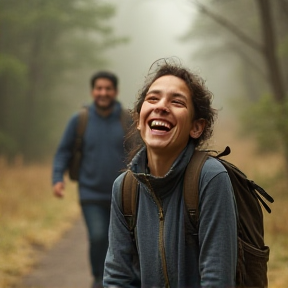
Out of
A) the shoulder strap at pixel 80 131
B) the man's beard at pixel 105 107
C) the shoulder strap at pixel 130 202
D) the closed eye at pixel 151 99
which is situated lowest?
the shoulder strap at pixel 130 202

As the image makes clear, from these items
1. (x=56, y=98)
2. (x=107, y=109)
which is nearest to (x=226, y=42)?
(x=56, y=98)

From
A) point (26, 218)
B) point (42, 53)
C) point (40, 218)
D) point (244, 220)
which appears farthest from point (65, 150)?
point (42, 53)

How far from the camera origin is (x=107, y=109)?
5.12m

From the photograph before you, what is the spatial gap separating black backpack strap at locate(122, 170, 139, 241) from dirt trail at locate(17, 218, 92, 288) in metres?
3.68

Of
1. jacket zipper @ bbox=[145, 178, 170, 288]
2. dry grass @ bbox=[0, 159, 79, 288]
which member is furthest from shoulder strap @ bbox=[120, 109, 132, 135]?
jacket zipper @ bbox=[145, 178, 170, 288]

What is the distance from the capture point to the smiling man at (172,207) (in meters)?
1.97

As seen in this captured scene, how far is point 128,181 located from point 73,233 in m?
6.98

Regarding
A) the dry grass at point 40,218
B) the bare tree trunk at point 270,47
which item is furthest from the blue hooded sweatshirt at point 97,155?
the bare tree trunk at point 270,47

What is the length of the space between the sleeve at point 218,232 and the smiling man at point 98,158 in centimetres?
274

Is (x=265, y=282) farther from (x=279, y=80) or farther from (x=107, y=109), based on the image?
(x=279, y=80)

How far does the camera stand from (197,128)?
235 cm

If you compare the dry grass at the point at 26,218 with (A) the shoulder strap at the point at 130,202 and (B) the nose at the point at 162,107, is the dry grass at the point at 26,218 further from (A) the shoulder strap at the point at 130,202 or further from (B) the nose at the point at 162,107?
(B) the nose at the point at 162,107

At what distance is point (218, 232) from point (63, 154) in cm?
329

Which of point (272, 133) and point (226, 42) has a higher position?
point (226, 42)
